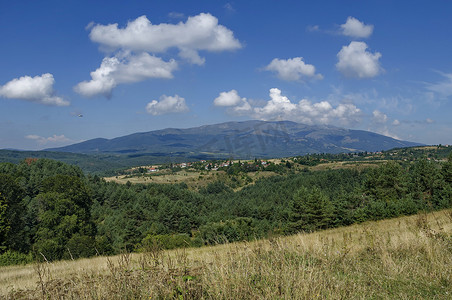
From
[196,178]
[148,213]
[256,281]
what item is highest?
[256,281]

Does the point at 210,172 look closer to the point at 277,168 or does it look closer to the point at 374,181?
the point at 277,168

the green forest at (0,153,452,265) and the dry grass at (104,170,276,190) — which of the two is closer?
the green forest at (0,153,452,265)

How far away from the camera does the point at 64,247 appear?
3184 centimetres

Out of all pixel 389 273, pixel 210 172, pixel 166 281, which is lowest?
pixel 210 172

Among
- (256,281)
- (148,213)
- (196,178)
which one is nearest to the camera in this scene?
(256,281)

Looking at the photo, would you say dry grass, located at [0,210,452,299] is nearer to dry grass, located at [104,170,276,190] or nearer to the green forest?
the green forest

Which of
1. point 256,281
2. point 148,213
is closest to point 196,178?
point 148,213

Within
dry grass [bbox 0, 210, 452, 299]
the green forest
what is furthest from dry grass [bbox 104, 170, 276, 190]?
dry grass [bbox 0, 210, 452, 299]

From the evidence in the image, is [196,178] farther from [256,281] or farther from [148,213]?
[256,281]

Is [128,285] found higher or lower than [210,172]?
higher

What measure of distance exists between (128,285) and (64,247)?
112ft

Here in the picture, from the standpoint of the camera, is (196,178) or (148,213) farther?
(196,178)

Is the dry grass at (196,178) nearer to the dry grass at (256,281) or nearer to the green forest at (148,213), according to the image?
the green forest at (148,213)

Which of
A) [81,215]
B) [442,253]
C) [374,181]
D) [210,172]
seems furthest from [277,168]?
[442,253]
